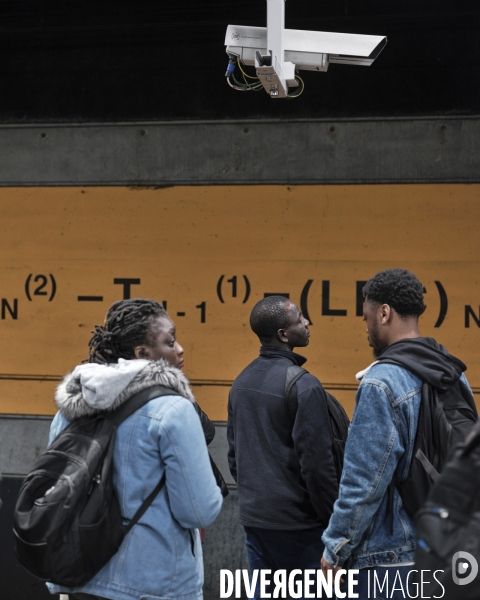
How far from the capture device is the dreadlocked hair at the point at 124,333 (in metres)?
2.85

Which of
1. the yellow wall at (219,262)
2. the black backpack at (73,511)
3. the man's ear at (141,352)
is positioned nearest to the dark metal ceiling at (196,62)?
the yellow wall at (219,262)

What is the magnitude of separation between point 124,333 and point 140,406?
1.02ft

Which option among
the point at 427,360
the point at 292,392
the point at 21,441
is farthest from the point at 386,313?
the point at 21,441

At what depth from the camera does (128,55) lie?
584cm

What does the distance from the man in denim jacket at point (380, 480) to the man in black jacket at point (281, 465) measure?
742 millimetres

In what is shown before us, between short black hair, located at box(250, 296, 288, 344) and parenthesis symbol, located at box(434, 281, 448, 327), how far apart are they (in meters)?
1.69

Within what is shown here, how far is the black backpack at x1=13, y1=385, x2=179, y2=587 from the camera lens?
252 cm

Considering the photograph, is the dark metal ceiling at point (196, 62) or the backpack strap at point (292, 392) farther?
the dark metal ceiling at point (196, 62)

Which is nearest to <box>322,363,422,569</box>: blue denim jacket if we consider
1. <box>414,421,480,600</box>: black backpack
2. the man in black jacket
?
the man in black jacket

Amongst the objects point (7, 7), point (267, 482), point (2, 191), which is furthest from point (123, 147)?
point (267, 482)

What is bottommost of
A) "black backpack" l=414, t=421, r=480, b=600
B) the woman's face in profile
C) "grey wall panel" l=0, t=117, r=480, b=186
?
"black backpack" l=414, t=421, r=480, b=600

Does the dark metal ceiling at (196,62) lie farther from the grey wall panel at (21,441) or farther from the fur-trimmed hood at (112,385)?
the fur-trimmed hood at (112,385)

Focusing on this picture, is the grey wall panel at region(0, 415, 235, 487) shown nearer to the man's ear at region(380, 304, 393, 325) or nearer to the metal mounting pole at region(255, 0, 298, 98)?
the metal mounting pole at region(255, 0, 298, 98)

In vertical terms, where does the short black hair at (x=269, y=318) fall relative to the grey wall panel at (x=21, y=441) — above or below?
above
